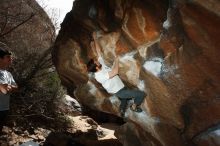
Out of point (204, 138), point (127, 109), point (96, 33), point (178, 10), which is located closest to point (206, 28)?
point (178, 10)

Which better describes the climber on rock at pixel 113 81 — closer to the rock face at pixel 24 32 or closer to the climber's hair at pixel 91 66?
the climber's hair at pixel 91 66

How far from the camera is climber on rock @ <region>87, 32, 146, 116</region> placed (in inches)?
223

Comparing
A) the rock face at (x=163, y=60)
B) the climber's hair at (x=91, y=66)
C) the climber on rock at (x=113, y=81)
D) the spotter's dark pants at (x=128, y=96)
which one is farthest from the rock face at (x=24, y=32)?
the spotter's dark pants at (x=128, y=96)

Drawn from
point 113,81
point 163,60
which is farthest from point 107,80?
point 163,60

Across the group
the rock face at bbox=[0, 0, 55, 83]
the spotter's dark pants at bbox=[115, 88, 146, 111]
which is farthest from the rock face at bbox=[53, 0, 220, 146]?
the rock face at bbox=[0, 0, 55, 83]

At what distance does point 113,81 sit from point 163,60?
2.13m

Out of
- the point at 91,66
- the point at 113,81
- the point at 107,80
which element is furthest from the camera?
the point at 91,66

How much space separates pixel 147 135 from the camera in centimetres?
594

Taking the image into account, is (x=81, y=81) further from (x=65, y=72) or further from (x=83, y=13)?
(x=83, y=13)

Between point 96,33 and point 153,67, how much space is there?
2.58 meters

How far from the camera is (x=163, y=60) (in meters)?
4.81

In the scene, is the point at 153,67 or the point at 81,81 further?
the point at 81,81

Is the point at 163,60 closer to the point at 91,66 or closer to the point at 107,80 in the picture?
the point at 107,80

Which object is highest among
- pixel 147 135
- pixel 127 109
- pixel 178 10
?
pixel 178 10
